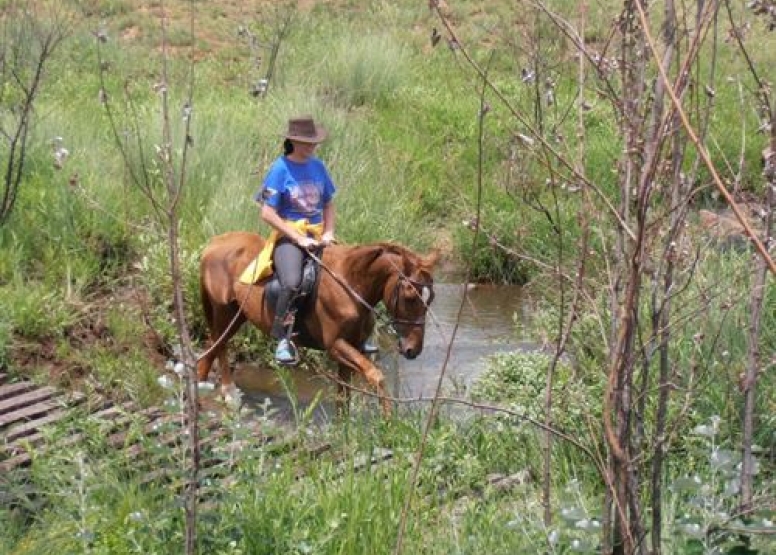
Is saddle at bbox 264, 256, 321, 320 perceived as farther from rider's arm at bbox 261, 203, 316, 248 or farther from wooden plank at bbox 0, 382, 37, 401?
wooden plank at bbox 0, 382, 37, 401

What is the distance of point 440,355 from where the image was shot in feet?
39.0

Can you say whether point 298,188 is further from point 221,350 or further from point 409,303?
point 221,350

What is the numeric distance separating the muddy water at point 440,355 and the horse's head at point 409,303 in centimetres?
31

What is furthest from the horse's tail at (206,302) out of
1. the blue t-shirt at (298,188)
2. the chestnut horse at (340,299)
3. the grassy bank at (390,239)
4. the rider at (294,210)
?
the blue t-shirt at (298,188)

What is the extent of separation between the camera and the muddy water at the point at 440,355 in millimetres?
10531

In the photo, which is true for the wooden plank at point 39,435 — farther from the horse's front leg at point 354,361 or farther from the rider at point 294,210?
the horse's front leg at point 354,361

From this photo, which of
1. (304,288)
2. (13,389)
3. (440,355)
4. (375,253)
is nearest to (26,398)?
(13,389)

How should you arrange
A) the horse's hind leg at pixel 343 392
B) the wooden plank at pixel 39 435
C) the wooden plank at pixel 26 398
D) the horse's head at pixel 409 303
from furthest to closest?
the horse's head at pixel 409 303
the wooden plank at pixel 26 398
the horse's hind leg at pixel 343 392
the wooden plank at pixel 39 435

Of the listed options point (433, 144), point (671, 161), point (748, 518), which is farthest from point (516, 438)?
point (433, 144)

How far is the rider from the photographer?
958cm

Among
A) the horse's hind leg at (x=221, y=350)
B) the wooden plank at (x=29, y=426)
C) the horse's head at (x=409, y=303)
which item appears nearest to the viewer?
the wooden plank at (x=29, y=426)

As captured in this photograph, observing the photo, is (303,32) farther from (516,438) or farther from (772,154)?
(772,154)

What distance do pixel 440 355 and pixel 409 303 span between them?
2532 mm

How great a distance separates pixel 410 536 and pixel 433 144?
36.6 ft
